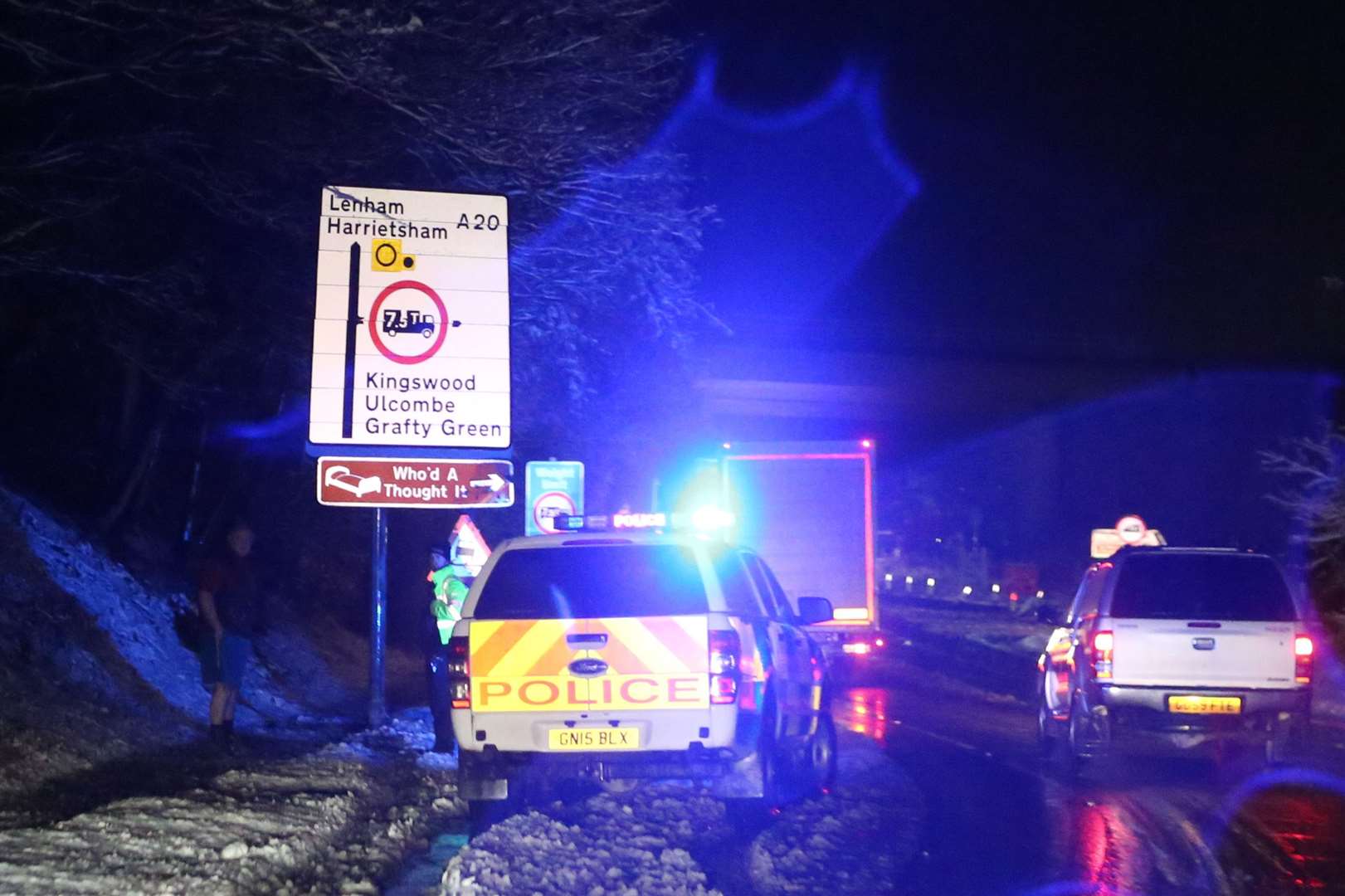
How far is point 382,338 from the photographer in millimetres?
11117

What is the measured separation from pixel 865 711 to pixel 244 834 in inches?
428

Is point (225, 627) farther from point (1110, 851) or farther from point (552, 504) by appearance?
point (1110, 851)

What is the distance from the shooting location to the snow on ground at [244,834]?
6832mm

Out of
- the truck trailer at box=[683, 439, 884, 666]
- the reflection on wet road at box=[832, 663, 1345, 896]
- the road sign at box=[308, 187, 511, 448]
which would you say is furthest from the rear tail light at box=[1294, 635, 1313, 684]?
the truck trailer at box=[683, 439, 884, 666]

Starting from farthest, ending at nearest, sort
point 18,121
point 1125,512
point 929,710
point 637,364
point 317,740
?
1. point 1125,512
2. point 637,364
3. point 929,710
4. point 317,740
5. point 18,121

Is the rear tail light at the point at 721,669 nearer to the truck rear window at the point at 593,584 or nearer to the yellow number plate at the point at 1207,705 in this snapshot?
the truck rear window at the point at 593,584

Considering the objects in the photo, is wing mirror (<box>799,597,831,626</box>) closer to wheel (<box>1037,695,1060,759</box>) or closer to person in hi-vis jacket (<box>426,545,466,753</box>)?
person in hi-vis jacket (<box>426,545,466,753</box>)

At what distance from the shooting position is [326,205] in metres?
11.1

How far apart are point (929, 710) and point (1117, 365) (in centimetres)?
2014

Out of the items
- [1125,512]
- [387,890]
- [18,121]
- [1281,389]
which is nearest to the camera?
[387,890]

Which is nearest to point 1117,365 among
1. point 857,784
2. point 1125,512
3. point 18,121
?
point 1125,512

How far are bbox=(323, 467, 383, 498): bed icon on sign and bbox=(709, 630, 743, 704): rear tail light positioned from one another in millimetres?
3671

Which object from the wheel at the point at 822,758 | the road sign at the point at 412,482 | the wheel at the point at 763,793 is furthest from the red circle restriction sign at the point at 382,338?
the wheel at the point at 822,758

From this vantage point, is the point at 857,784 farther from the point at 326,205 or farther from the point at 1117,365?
the point at 1117,365
